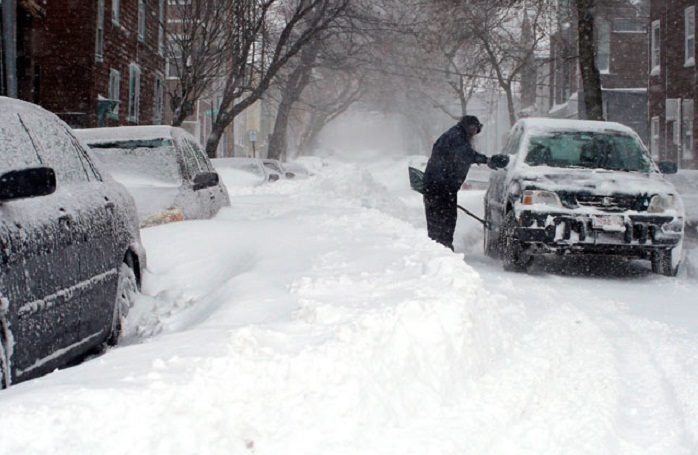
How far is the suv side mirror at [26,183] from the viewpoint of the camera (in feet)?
12.2

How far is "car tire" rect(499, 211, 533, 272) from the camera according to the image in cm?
939

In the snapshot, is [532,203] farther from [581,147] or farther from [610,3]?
[610,3]

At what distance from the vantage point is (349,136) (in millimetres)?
177625

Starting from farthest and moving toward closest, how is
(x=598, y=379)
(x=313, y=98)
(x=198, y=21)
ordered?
(x=313, y=98) → (x=198, y=21) → (x=598, y=379)

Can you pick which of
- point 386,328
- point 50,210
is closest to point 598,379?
point 386,328

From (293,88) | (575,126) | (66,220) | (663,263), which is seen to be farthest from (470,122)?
(293,88)

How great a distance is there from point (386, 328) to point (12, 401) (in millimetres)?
1772

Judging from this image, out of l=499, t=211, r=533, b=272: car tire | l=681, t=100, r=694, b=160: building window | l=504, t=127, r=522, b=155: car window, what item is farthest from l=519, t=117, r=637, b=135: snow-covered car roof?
l=681, t=100, r=694, b=160: building window

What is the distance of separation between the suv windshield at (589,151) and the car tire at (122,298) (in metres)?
5.51

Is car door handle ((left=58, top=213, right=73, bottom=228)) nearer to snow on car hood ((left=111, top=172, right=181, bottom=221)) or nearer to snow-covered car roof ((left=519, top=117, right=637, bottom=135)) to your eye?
snow on car hood ((left=111, top=172, right=181, bottom=221))

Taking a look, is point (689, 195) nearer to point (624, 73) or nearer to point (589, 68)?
point (589, 68)

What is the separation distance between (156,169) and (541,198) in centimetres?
393

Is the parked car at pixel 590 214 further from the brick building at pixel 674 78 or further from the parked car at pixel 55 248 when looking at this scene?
the brick building at pixel 674 78

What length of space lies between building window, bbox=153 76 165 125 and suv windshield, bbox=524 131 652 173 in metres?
26.5
